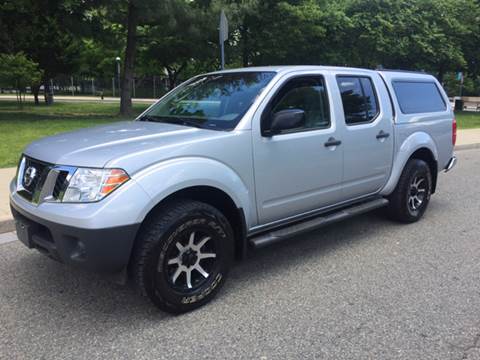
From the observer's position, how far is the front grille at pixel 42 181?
316 centimetres

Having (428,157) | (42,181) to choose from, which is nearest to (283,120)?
(42,181)

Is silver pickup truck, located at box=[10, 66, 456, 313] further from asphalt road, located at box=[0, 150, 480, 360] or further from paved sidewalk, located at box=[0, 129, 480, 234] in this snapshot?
paved sidewalk, located at box=[0, 129, 480, 234]

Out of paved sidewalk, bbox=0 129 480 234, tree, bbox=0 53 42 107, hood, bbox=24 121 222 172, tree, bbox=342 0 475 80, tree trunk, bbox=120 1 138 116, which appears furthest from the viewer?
tree, bbox=0 53 42 107

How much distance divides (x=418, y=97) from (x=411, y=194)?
122 cm

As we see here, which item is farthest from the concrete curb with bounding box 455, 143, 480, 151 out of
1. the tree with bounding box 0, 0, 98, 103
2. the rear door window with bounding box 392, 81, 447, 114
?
the tree with bounding box 0, 0, 98, 103

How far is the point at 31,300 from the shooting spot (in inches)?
145

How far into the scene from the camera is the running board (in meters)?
3.92

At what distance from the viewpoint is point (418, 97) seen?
5801 mm

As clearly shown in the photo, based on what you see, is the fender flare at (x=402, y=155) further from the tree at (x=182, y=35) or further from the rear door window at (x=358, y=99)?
the tree at (x=182, y=35)

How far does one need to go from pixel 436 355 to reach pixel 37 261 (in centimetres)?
356

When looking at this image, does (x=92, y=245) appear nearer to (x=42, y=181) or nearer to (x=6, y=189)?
(x=42, y=181)

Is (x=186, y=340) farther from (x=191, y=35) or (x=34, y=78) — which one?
(x=34, y=78)

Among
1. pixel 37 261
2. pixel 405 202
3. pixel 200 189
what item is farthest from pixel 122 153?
pixel 405 202

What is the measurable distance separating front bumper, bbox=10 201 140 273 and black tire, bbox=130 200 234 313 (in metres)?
0.14
